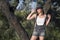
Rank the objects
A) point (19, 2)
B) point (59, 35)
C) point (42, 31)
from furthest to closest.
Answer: point (19, 2) < point (59, 35) < point (42, 31)

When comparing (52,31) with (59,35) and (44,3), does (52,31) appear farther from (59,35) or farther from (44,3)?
(44,3)

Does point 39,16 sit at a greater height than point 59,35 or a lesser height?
greater

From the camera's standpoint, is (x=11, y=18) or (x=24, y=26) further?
(x=24, y=26)

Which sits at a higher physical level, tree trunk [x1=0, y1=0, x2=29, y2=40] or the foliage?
tree trunk [x1=0, y1=0, x2=29, y2=40]

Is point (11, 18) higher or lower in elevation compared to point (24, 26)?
higher

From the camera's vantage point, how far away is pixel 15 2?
9.19m

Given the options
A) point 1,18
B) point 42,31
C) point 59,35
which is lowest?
point 59,35

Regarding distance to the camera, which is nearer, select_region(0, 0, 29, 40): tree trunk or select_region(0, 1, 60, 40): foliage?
select_region(0, 0, 29, 40): tree trunk

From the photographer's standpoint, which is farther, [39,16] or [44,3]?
[44,3]

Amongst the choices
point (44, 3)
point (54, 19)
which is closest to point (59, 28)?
point (54, 19)

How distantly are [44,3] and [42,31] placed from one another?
3.44 metres

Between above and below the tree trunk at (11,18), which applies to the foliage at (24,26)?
below

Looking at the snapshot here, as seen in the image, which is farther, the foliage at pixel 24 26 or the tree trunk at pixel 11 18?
the foliage at pixel 24 26

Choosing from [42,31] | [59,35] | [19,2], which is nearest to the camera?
[42,31]
